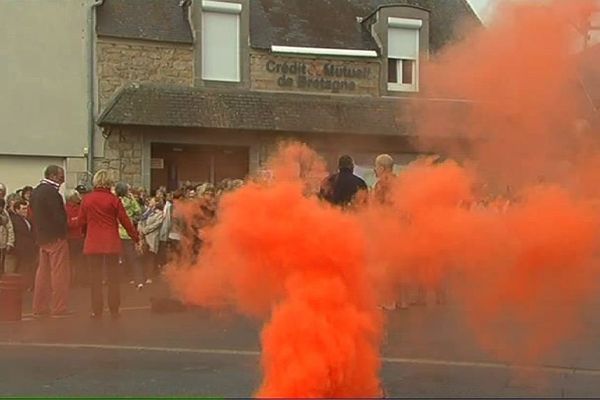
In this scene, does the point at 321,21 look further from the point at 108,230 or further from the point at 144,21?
the point at 108,230

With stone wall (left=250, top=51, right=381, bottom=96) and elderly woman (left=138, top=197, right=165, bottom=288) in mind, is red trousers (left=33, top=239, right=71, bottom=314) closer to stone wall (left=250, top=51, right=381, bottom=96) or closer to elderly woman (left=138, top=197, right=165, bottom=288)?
elderly woman (left=138, top=197, right=165, bottom=288)

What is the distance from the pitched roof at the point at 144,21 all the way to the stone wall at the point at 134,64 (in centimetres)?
20

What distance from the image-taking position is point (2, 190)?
1547 cm

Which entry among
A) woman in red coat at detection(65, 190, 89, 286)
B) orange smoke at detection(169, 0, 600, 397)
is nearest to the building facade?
woman in red coat at detection(65, 190, 89, 286)

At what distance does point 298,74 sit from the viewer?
24.5m

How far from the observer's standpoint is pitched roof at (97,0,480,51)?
23250 mm

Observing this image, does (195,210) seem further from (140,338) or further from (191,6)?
(191,6)

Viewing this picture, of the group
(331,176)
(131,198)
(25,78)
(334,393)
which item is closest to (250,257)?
(334,393)

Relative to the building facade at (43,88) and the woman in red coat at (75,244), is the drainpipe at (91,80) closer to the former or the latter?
the building facade at (43,88)

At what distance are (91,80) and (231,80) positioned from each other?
3544 millimetres

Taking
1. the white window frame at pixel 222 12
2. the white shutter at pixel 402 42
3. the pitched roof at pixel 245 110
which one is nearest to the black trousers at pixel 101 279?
the pitched roof at pixel 245 110

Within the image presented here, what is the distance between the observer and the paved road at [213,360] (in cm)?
821

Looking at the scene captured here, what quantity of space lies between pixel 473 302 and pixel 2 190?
970 cm

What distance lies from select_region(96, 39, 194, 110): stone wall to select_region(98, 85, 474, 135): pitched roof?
29 centimetres
